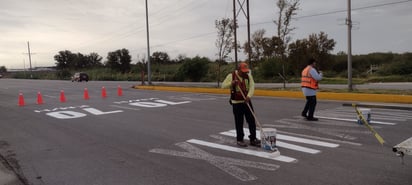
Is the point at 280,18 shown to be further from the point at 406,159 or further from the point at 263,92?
the point at 406,159

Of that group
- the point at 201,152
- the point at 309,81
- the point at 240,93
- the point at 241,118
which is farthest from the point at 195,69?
the point at 201,152

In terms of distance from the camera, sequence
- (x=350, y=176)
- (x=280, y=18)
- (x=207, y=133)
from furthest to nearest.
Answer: (x=280, y=18)
(x=207, y=133)
(x=350, y=176)

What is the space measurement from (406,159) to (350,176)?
1.26 m

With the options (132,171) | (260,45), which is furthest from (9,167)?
(260,45)

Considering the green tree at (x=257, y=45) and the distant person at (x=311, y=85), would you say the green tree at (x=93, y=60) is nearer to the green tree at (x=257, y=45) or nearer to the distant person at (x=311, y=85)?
the green tree at (x=257, y=45)

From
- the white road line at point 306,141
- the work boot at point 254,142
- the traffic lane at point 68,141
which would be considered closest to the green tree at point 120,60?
the traffic lane at point 68,141

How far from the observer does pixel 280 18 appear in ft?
136

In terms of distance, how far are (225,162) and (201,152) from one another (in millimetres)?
824

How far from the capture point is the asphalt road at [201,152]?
16.6 ft

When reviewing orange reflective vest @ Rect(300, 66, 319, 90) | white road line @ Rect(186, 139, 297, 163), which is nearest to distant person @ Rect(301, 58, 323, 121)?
orange reflective vest @ Rect(300, 66, 319, 90)

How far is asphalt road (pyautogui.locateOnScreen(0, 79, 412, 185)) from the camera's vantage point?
16.6 feet

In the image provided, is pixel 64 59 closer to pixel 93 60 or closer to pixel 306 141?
pixel 93 60

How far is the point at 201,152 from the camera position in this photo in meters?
6.49

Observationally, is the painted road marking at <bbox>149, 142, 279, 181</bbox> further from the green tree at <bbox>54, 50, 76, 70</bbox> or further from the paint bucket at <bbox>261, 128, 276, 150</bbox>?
the green tree at <bbox>54, 50, 76, 70</bbox>
